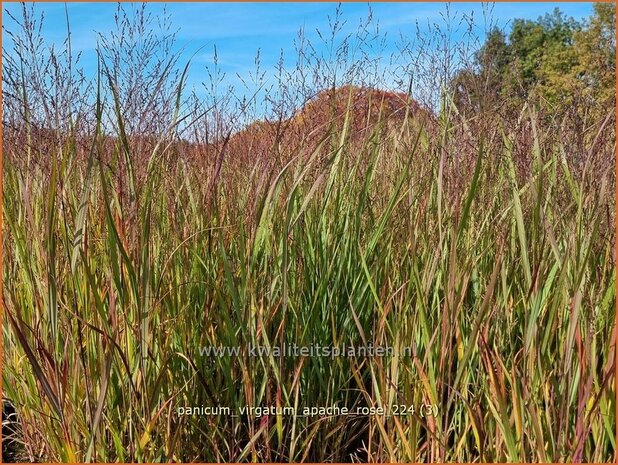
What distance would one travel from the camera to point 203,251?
5.26 ft

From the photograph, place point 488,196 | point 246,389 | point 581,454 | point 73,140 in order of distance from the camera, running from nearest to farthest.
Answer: point 581,454 < point 246,389 < point 73,140 < point 488,196

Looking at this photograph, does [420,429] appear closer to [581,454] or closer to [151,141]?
[581,454]

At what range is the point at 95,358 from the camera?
4.88ft

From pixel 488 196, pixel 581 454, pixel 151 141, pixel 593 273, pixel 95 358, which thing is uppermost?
pixel 151 141

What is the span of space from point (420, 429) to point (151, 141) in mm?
1109

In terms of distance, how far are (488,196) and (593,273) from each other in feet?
1.37

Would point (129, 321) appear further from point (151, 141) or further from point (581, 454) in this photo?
point (581, 454)

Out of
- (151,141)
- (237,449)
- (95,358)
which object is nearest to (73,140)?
(151,141)

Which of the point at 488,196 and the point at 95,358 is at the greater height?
the point at 488,196

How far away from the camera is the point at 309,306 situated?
1.64 metres

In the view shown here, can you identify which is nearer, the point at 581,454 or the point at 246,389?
the point at 581,454

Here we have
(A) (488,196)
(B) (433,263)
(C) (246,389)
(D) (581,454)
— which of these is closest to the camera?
(D) (581,454)

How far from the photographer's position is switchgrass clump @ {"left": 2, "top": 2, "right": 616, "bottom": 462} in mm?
A: 1286

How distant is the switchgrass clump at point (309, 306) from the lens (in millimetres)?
1286
